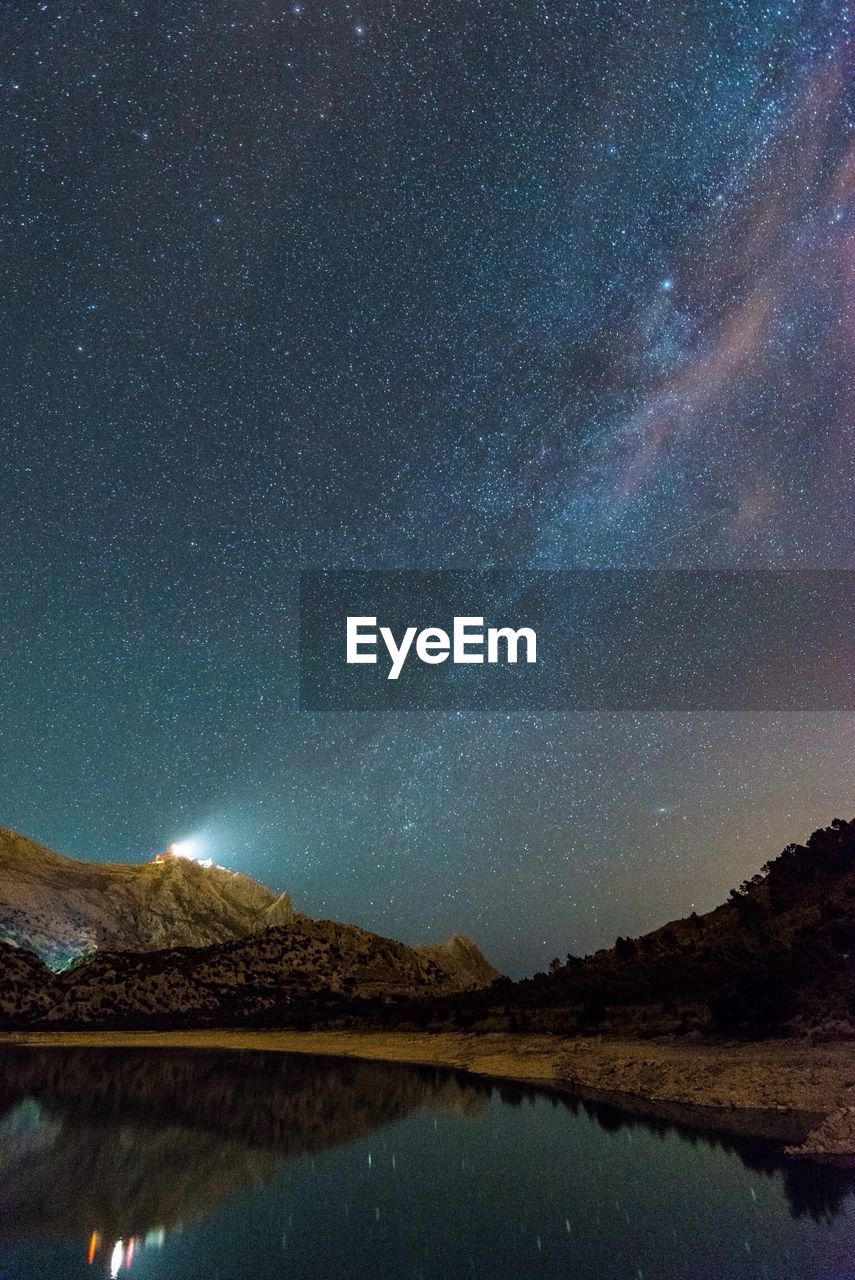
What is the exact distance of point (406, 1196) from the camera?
18.9m

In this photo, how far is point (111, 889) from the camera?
560 ft

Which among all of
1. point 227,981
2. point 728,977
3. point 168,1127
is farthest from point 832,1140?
point 227,981

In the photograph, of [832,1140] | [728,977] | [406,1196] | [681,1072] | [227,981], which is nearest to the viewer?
[406,1196]

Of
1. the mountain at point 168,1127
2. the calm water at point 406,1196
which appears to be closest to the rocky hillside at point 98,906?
the mountain at point 168,1127

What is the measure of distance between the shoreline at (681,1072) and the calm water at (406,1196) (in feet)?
8.25

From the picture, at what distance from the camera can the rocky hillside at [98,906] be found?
14038cm

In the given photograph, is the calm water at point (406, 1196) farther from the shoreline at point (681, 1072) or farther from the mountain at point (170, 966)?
the mountain at point (170, 966)

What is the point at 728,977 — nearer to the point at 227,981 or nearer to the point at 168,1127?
the point at 168,1127

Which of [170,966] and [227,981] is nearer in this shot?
[227,981]

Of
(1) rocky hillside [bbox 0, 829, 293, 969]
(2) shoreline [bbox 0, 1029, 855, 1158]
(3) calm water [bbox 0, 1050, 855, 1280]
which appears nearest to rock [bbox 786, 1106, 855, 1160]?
(2) shoreline [bbox 0, 1029, 855, 1158]

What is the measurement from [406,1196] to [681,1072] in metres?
17.9

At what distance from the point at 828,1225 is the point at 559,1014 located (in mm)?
40189

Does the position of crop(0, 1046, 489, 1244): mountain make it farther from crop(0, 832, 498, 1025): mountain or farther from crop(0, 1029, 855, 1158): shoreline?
crop(0, 832, 498, 1025): mountain

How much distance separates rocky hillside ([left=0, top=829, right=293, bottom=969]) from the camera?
140375 mm
